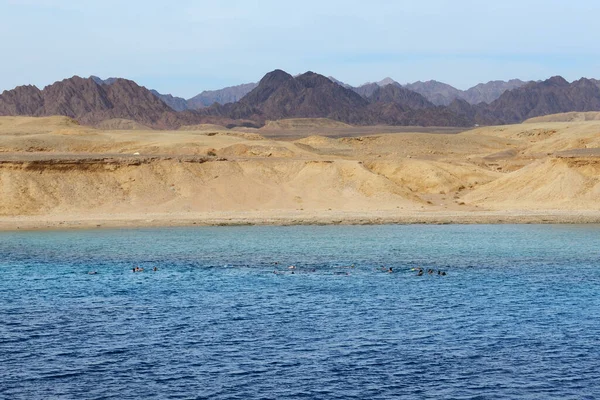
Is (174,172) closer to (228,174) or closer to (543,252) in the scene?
(228,174)

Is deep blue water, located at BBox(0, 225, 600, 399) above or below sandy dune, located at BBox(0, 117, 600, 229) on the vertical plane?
below

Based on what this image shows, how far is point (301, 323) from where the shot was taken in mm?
34406

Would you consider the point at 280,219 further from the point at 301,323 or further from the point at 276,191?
the point at 301,323

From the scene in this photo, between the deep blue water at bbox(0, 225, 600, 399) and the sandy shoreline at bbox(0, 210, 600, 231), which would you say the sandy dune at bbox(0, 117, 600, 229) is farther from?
the deep blue water at bbox(0, 225, 600, 399)

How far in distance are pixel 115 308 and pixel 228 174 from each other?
2279 inches

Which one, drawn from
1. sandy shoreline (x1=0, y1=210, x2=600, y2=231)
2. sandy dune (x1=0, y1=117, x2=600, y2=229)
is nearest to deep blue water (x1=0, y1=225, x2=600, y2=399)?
sandy shoreline (x1=0, y1=210, x2=600, y2=231)

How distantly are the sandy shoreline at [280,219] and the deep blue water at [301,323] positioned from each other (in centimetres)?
1798

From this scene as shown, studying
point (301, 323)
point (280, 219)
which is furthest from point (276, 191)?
point (301, 323)

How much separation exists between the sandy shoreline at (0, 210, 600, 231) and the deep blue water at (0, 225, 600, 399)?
708 inches

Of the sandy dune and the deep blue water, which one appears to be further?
the sandy dune

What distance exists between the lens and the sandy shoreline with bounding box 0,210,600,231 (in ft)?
Answer: 258

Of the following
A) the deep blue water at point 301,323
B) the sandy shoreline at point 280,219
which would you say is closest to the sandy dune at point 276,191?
the sandy shoreline at point 280,219

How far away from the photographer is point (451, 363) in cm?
2827

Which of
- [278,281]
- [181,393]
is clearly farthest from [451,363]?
[278,281]
